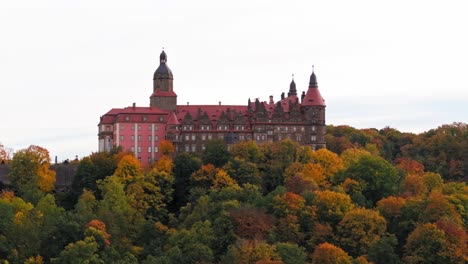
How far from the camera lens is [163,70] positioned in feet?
397

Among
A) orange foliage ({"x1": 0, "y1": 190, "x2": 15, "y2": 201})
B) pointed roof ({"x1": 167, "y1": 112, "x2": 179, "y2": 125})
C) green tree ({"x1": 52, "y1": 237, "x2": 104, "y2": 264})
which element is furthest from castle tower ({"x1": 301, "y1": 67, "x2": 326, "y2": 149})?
green tree ({"x1": 52, "y1": 237, "x2": 104, "y2": 264})

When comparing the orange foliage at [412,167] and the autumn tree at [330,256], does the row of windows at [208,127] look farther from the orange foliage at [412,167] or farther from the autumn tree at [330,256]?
the autumn tree at [330,256]

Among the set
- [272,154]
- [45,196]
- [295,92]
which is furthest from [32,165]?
[295,92]

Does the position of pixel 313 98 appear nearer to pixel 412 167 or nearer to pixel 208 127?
pixel 208 127

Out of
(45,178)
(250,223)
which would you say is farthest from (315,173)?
(45,178)

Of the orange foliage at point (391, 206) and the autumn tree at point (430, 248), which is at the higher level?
the orange foliage at point (391, 206)

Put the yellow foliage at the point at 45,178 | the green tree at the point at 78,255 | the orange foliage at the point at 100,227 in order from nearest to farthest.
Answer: the green tree at the point at 78,255 → the orange foliage at the point at 100,227 → the yellow foliage at the point at 45,178

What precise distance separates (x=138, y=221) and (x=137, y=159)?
12335mm

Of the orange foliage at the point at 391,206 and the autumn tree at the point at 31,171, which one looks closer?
the orange foliage at the point at 391,206

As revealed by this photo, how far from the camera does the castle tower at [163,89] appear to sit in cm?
11988

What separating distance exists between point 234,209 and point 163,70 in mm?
27317

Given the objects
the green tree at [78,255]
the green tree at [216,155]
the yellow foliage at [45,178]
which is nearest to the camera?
the green tree at [78,255]

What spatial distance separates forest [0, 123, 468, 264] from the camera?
93.8 metres

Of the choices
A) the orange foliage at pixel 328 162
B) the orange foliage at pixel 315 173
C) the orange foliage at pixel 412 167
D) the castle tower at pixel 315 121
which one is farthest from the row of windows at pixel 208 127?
the orange foliage at pixel 412 167
